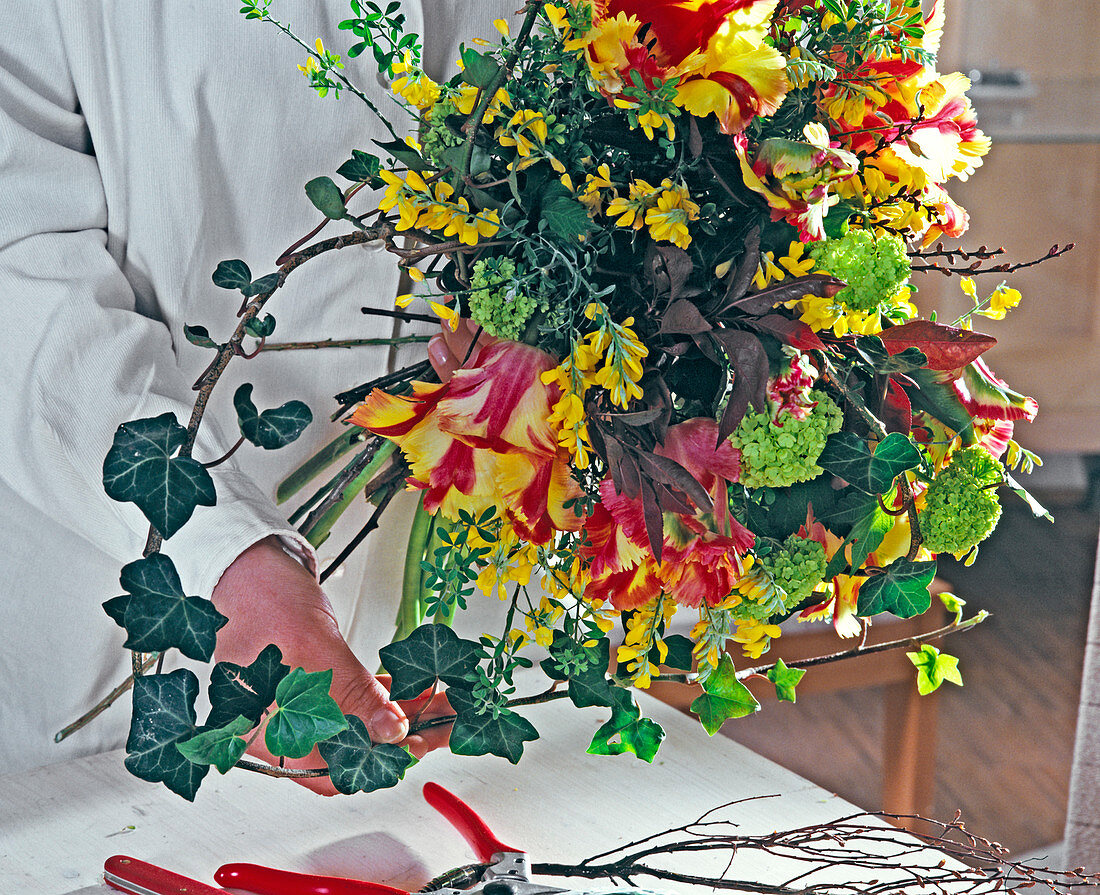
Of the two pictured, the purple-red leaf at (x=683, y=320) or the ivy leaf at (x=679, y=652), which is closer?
the purple-red leaf at (x=683, y=320)

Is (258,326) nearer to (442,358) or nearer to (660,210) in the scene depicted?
(442,358)

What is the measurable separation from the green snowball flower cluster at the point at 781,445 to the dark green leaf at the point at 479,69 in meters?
0.18

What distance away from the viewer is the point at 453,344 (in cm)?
54

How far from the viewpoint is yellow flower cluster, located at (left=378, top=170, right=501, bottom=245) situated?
18.0 inches

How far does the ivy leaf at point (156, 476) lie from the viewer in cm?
51

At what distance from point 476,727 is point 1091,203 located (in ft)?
10.3

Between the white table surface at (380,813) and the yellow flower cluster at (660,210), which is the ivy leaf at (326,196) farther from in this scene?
the white table surface at (380,813)

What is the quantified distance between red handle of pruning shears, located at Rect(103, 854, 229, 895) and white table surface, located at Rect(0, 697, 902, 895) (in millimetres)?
19

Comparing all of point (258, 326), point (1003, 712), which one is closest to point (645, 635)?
point (258, 326)

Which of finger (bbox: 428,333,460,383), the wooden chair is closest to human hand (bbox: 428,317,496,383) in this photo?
finger (bbox: 428,333,460,383)

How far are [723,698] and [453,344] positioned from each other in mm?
237

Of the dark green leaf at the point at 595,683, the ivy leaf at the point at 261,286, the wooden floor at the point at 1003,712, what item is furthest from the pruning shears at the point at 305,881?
the wooden floor at the point at 1003,712

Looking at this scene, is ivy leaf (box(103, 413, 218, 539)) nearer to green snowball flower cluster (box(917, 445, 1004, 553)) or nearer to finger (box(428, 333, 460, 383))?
finger (box(428, 333, 460, 383))

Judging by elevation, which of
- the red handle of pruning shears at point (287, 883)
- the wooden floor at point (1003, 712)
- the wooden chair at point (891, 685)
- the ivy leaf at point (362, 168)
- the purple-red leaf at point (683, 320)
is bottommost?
the red handle of pruning shears at point (287, 883)
